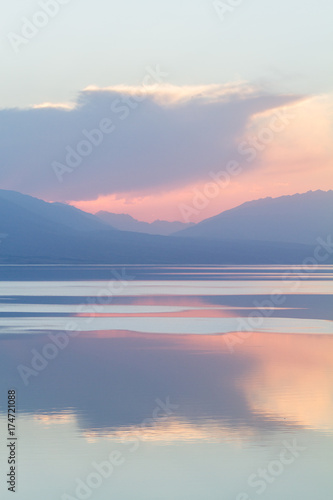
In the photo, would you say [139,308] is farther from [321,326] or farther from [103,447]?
[103,447]

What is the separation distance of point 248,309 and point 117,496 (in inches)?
1088

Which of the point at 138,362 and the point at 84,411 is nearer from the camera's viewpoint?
the point at 84,411

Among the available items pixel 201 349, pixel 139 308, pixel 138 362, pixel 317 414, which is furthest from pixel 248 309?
pixel 317 414

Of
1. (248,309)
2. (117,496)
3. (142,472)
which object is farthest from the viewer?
(248,309)

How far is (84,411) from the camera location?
15.7 m

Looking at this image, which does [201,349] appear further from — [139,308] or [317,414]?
[139,308]

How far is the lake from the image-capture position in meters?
11.8

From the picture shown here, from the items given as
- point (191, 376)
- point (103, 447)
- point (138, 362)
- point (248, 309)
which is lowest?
point (103, 447)

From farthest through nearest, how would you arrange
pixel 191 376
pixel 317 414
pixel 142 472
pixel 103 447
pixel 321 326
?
pixel 321 326 → pixel 191 376 → pixel 317 414 → pixel 103 447 → pixel 142 472

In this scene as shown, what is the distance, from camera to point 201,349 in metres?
24.5

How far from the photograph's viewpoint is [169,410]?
623 inches

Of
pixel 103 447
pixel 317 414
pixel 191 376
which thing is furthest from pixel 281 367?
pixel 103 447

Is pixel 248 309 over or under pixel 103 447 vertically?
over

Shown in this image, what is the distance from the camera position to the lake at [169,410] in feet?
38.8
